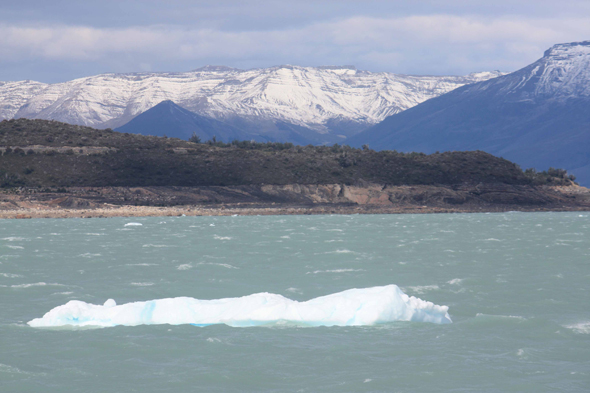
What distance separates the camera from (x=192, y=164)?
104125mm

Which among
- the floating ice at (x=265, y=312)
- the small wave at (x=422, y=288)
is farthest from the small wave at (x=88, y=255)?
the small wave at (x=422, y=288)

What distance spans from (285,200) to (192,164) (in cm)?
1670

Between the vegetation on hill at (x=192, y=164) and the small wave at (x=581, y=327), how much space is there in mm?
82084

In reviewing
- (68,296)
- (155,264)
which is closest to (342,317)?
(68,296)

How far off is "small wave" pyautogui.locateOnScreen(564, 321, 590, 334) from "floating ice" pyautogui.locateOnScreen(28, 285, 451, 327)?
3.32 meters

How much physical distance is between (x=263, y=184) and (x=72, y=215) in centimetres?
3000

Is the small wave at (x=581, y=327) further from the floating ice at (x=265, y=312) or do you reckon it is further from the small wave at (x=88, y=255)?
the small wave at (x=88, y=255)

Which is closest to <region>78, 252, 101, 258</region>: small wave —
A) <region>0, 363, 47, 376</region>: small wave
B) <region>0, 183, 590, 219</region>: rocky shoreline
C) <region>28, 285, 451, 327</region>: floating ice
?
<region>28, 285, 451, 327</region>: floating ice

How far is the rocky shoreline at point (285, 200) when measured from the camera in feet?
279

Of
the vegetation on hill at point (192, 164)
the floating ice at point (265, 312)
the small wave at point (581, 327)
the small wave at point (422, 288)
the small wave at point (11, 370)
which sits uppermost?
the vegetation on hill at point (192, 164)

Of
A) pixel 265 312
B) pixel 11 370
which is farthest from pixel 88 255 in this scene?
pixel 11 370

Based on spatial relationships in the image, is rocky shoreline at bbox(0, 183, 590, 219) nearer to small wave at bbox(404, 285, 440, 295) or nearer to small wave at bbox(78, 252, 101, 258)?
small wave at bbox(78, 252, 101, 258)

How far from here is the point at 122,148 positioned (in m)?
106

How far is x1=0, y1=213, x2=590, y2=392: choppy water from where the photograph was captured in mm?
14234
